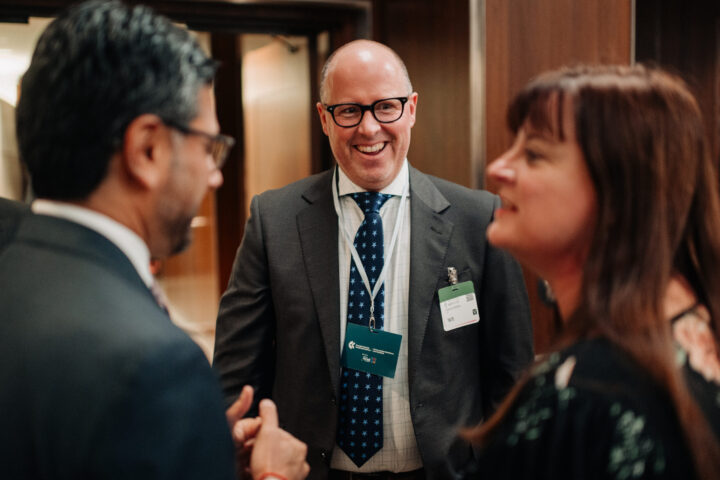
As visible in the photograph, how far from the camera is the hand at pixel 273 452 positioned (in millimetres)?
1224

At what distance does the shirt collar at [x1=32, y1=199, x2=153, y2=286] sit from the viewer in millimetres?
901

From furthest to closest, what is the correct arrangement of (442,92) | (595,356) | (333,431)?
1. (442,92)
2. (333,431)
3. (595,356)

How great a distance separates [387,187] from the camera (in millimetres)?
1878

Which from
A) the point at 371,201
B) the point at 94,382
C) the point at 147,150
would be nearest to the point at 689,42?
the point at 371,201

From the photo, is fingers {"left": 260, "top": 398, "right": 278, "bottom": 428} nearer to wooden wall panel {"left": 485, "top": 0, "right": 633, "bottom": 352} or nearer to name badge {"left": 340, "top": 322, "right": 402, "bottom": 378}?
name badge {"left": 340, "top": 322, "right": 402, "bottom": 378}

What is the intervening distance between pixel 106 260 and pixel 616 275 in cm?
73

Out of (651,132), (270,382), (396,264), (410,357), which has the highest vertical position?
(651,132)

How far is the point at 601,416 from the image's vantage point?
87cm

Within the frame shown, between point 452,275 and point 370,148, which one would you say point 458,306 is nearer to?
point 452,275

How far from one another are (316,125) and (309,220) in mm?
1370

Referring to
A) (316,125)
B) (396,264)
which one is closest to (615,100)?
(396,264)

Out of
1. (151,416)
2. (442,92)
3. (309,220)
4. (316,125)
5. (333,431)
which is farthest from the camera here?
(316,125)

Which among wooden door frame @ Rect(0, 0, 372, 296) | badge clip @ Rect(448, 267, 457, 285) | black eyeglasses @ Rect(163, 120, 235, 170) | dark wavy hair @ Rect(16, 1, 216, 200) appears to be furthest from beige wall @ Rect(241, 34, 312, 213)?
dark wavy hair @ Rect(16, 1, 216, 200)

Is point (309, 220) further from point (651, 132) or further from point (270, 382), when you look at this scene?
point (651, 132)
